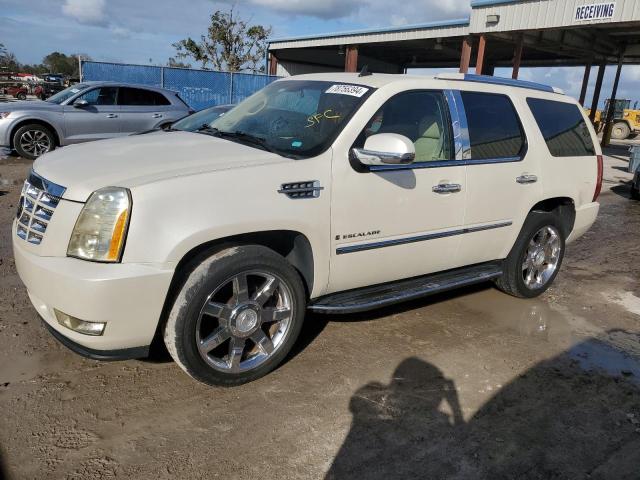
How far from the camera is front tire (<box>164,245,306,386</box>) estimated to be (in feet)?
9.56

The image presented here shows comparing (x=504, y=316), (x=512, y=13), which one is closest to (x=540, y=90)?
(x=504, y=316)

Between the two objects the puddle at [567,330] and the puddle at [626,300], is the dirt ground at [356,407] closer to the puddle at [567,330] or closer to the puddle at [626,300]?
the puddle at [567,330]

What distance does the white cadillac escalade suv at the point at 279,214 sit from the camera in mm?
2744

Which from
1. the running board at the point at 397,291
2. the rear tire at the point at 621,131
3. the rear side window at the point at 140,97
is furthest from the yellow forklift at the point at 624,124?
the running board at the point at 397,291

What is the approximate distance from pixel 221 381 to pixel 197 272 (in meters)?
0.71

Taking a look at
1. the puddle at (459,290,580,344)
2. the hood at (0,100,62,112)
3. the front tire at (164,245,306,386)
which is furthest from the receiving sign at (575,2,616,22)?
the front tire at (164,245,306,386)

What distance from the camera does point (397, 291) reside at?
12.6 feet

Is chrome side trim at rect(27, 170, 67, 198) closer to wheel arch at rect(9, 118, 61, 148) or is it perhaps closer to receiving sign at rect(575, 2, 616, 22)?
wheel arch at rect(9, 118, 61, 148)

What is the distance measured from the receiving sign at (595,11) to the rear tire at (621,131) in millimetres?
19630

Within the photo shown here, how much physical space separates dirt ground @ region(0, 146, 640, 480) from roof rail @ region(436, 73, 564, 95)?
1952 mm

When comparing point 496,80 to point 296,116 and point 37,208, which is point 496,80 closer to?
point 296,116

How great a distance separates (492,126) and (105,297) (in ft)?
10.4

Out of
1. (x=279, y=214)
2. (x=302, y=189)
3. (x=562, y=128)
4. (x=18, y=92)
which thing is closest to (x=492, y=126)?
(x=562, y=128)

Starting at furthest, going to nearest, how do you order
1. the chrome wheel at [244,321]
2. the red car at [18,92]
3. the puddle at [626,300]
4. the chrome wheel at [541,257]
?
the red car at [18,92]
the puddle at [626,300]
the chrome wheel at [541,257]
the chrome wheel at [244,321]
